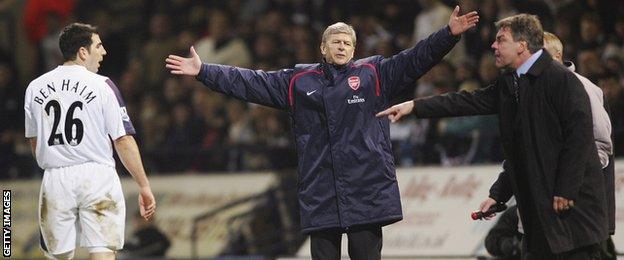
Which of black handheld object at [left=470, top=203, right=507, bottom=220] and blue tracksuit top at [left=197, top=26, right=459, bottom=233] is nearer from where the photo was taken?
black handheld object at [left=470, top=203, right=507, bottom=220]

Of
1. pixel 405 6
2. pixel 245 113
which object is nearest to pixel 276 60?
pixel 245 113

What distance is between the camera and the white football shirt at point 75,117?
27.5 ft

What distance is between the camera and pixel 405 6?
51.0 ft

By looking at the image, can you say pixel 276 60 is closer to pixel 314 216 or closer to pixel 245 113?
pixel 245 113

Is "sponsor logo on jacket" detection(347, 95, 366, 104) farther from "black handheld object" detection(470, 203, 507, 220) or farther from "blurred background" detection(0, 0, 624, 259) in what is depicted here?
"blurred background" detection(0, 0, 624, 259)

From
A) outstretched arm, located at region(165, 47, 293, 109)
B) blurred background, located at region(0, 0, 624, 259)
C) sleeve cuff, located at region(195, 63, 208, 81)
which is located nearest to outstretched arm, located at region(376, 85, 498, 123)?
outstretched arm, located at region(165, 47, 293, 109)

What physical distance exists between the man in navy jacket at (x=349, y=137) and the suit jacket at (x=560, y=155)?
2.95ft

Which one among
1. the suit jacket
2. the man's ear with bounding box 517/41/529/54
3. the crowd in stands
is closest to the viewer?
the suit jacket

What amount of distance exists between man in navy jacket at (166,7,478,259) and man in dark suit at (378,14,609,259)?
23.8 inches

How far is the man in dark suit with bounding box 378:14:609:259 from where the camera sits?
700cm

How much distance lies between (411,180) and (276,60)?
315cm

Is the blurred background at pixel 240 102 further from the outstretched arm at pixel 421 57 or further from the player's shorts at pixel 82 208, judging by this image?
the player's shorts at pixel 82 208

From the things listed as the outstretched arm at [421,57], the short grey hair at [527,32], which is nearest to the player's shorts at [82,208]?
the outstretched arm at [421,57]

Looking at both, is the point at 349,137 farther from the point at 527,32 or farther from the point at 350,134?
the point at 527,32
